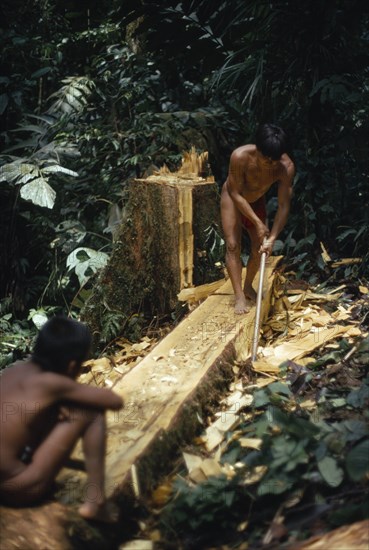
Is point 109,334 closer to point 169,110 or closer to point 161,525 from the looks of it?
point 161,525

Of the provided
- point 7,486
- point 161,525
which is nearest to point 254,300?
point 161,525

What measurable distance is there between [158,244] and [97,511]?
3452mm

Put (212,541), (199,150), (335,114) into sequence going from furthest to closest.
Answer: (199,150)
(335,114)
(212,541)

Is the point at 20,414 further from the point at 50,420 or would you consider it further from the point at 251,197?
the point at 251,197

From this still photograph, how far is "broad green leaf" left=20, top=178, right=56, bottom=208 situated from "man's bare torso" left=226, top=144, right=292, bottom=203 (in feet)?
6.51

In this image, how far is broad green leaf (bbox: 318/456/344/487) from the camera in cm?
279

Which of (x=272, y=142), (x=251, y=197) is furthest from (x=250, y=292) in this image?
(x=272, y=142)

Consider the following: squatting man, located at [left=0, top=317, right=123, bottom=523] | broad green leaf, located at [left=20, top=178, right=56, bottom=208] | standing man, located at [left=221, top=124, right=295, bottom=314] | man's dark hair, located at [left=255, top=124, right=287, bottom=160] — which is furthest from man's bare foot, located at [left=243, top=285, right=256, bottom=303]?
squatting man, located at [left=0, top=317, right=123, bottom=523]

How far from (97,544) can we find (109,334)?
3.10m

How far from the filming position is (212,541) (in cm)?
281

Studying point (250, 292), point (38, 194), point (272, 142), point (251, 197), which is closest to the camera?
point (272, 142)

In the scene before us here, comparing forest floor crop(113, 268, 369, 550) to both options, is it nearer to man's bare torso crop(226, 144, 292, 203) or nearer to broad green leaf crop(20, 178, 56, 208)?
man's bare torso crop(226, 144, 292, 203)

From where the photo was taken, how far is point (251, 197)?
5227mm

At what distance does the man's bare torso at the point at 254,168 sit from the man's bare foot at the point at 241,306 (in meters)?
0.87
